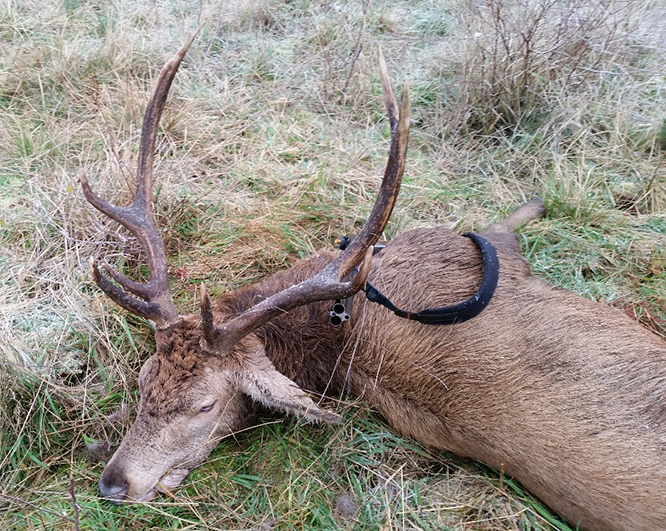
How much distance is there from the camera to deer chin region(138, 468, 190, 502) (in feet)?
9.20

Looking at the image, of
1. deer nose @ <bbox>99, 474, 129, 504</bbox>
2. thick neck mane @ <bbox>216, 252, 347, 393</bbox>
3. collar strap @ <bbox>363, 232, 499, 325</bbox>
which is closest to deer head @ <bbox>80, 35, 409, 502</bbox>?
deer nose @ <bbox>99, 474, 129, 504</bbox>

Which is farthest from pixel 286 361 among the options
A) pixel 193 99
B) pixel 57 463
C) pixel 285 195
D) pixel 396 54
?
pixel 396 54

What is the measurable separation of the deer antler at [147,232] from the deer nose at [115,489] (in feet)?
2.52

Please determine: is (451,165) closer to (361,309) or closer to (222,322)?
(361,309)

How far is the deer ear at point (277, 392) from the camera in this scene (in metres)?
2.80

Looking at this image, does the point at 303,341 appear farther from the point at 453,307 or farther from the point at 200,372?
the point at 453,307

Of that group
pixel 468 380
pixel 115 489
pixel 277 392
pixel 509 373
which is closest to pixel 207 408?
pixel 277 392

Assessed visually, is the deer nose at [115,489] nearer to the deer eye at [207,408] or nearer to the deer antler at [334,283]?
the deer eye at [207,408]

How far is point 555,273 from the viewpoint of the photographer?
13.0 ft

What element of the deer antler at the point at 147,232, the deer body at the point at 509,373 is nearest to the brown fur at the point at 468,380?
the deer body at the point at 509,373

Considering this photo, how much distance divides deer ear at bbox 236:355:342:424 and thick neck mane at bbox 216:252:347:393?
0.46 feet

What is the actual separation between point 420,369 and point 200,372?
3.56ft

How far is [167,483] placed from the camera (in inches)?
112

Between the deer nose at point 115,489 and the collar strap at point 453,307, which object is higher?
the collar strap at point 453,307
